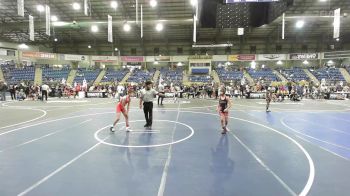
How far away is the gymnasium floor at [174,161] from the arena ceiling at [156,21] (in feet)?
45.8

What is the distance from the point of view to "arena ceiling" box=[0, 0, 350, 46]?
28747 mm

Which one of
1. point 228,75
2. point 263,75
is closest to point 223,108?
point 228,75

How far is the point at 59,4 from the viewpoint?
100 ft

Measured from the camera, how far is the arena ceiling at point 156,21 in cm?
2875

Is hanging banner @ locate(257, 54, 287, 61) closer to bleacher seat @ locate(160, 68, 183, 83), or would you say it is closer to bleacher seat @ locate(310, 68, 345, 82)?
bleacher seat @ locate(310, 68, 345, 82)

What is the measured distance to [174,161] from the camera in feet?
19.7

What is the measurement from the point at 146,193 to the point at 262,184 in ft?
6.95

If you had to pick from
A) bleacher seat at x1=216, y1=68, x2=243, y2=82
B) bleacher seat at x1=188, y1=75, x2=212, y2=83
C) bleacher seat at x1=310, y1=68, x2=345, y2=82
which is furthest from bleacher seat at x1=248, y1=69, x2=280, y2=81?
bleacher seat at x1=188, y1=75, x2=212, y2=83

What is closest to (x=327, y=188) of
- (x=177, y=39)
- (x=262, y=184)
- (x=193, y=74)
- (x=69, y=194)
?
(x=262, y=184)

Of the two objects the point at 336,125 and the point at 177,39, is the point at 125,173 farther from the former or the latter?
the point at 177,39

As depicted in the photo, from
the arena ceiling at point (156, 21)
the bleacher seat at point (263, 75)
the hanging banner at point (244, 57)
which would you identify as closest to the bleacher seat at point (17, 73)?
the arena ceiling at point (156, 21)

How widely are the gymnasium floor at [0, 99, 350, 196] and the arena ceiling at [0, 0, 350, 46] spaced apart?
45.8 feet

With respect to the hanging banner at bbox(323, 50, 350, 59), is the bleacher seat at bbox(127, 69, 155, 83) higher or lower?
lower

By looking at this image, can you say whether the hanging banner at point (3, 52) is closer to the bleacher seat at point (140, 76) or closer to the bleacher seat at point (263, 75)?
the bleacher seat at point (140, 76)
